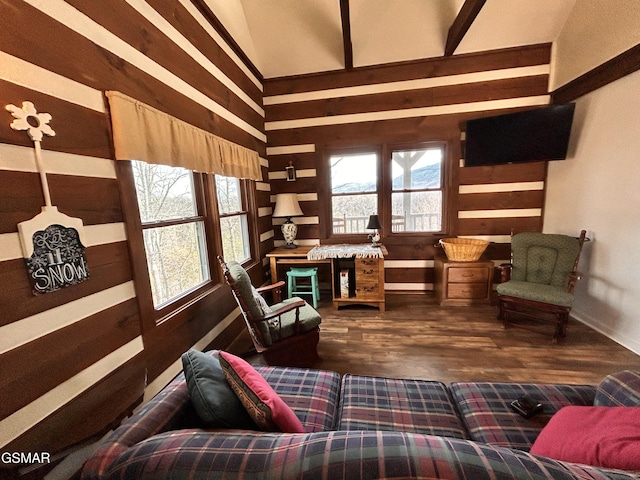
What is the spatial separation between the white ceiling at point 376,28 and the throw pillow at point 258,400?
306 centimetres

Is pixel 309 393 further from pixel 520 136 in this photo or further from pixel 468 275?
pixel 520 136

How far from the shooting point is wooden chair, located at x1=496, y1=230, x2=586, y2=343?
8.12 ft

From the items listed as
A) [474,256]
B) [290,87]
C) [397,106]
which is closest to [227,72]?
[290,87]

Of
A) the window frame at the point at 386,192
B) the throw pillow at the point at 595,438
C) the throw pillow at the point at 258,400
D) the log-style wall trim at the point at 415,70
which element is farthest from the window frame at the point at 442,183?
the throw pillow at the point at 258,400

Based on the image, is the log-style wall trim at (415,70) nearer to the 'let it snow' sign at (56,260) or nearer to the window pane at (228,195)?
the window pane at (228,195)

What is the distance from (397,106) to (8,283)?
12.3 ft

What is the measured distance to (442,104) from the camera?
3324mm

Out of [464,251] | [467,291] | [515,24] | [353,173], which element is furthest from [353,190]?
[515,24]

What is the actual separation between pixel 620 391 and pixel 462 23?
3.15 metres

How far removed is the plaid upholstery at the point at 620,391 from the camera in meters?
1.06

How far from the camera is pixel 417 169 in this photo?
355 cm

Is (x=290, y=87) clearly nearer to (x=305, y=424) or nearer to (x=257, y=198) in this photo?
(x=257, y=198)

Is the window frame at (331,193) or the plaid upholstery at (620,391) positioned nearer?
the plaid upholstery at (620,391)

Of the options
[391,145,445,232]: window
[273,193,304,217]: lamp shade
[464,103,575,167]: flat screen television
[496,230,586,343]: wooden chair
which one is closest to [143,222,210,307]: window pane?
[273,193,304,217]: lamp shade
